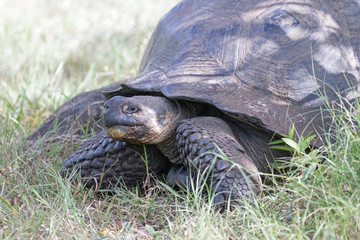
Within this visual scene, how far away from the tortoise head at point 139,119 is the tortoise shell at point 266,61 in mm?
128

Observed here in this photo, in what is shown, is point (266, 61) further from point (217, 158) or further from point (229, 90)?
point (217, 158)

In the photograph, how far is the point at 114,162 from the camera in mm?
3186

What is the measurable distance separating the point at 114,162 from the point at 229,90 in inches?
35.2

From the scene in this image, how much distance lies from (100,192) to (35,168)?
0.47 meters

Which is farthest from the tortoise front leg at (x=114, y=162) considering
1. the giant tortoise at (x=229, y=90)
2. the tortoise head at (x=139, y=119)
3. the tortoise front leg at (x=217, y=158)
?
the tortoise front leg at (x=217, y=158)

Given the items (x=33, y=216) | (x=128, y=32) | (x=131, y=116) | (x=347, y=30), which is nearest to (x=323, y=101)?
(x=347, y=30)

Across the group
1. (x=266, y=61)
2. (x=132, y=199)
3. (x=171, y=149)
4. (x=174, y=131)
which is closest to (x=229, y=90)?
(x=266, y=61)

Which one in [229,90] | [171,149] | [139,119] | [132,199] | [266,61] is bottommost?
[132,199]

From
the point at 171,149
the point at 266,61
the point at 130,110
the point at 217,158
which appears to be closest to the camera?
the point at 217,158

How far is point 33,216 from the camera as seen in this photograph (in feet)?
7.97

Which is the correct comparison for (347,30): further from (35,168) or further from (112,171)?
(35,168)

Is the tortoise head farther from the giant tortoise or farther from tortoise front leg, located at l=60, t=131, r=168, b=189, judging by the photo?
tortoise front leg, located at l=60, t=131, r=168, b=189

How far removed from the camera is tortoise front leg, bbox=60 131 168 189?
318 centimetres

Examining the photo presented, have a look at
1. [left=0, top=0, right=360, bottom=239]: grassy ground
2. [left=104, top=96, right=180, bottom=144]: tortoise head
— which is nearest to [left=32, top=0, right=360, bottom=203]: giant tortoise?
[left=104, top=96, right=180, bottom=144]: tortoise head
